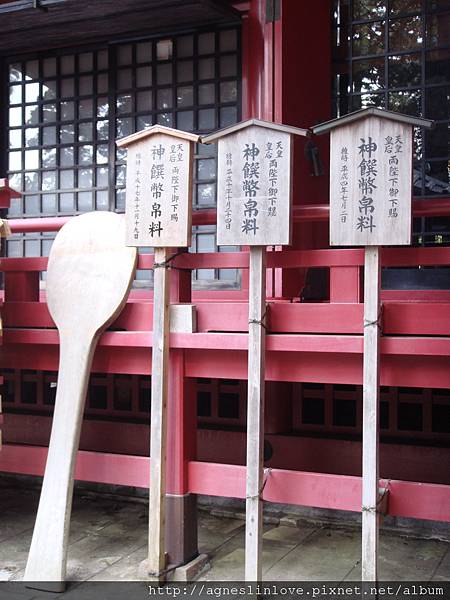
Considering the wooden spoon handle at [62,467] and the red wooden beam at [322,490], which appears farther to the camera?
the wooden spoon handle at [62,467]

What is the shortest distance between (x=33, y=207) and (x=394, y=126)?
4.74 m

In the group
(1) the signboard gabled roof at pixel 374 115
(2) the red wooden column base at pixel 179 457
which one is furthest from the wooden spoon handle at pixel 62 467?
(1) the signboard gabled roof at pixel 374 115

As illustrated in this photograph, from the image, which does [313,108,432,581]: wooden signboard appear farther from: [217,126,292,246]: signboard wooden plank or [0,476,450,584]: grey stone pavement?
[0,476,450,584]: grey stone pavement

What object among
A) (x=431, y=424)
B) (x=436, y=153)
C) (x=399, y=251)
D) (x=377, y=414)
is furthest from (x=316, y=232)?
(x=377, y=414)

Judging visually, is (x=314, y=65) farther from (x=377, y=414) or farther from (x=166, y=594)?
(x=166, y=594)

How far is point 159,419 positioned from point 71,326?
0.93 metres

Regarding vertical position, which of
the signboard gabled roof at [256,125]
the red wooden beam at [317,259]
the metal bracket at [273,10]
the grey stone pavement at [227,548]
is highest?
the metal bracket at [273,10]

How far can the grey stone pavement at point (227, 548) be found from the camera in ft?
17.6

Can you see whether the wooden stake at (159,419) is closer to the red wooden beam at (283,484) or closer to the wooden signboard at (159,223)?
the wooden signboard at (159,223)

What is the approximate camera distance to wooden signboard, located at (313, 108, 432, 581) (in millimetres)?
4441

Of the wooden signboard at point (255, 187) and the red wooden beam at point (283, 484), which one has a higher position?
the wooden signboard at point (255, 187)

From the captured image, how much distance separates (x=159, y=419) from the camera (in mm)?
5098

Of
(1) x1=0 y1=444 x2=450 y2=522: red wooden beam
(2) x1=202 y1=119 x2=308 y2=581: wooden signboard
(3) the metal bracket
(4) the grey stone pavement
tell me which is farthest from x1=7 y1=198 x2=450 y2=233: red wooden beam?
(4) the grey stone pavement

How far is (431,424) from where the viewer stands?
6.37m
